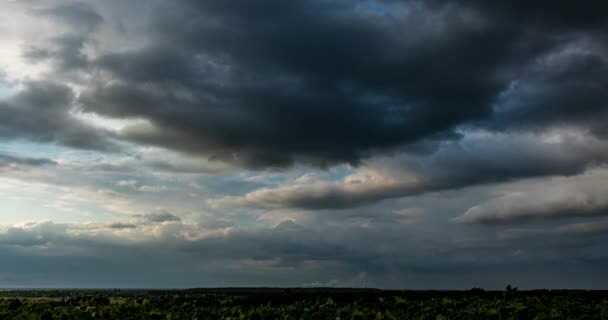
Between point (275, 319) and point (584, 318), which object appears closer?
point (584, 318)

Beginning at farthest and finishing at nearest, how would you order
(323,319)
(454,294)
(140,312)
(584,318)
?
(454,294), (140,312), (323,319), (584,318)

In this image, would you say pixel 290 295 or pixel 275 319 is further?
pixel 290 295

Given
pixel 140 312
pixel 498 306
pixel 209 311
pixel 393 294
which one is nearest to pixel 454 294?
pixel 393 294

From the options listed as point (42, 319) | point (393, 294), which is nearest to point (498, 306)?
point (393, 294)

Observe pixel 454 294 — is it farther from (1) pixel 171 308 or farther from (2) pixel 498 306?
(1) pixel 171 308

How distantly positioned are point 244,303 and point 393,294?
11377 millimetres

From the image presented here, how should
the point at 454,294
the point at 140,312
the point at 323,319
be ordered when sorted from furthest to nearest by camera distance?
the point at 454,294 < the point at 140,312 < the point at 323,319

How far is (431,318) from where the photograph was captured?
34938 mm

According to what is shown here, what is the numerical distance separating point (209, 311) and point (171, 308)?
157 inches

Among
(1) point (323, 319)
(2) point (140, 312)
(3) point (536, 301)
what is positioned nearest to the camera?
(1) point (323, 319)

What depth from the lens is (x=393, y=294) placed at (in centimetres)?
4728

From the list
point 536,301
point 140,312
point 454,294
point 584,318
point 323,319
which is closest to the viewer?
point 584,318

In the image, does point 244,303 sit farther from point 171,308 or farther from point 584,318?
point 584,318

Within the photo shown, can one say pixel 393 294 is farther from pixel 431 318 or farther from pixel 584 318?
pixel 584 318
